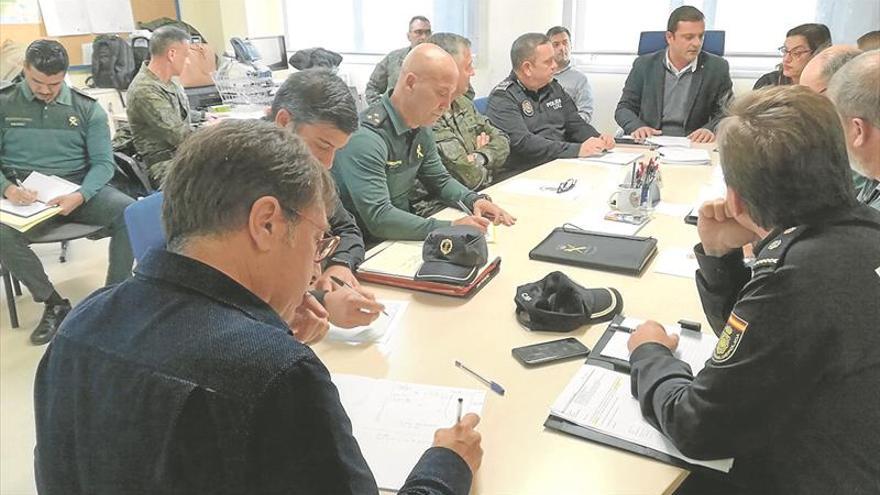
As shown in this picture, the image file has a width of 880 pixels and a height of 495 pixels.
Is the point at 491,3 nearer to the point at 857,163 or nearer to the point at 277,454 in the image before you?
the point at 857,163

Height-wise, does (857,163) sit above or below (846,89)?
below

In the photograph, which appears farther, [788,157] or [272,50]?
[272,50]

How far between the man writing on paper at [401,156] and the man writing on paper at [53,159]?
5.18 feet

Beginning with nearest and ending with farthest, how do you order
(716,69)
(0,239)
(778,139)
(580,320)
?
(778,139) → (580,320) → (0,239) → (716,69)

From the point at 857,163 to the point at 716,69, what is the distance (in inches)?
108

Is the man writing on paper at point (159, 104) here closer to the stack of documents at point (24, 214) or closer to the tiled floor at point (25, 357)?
the stack of documents at point (24, 214)

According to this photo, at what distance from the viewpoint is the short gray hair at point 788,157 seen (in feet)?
3.43

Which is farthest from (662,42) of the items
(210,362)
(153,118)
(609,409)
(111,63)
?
(210,362)

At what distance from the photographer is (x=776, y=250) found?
107 cm

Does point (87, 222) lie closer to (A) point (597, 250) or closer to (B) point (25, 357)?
(B) point (25, 357)

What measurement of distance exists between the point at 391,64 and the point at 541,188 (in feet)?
8.83

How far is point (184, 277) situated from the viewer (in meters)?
0.75

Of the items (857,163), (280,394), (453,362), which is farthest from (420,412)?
(857,163)

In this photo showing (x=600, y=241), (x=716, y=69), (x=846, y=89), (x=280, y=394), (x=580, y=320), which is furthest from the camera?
(x=716, y=69)
